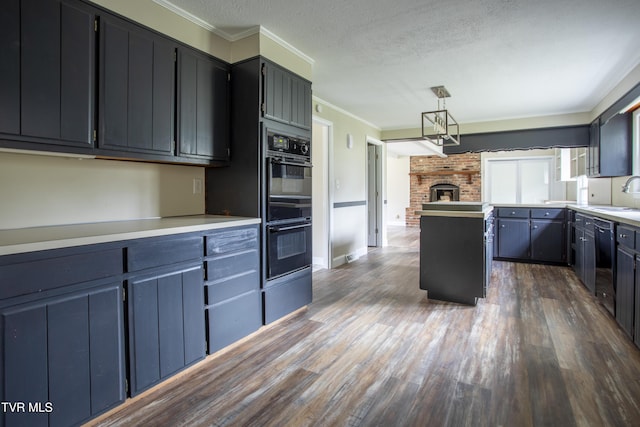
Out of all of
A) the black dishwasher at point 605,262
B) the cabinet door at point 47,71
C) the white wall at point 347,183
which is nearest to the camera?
the cabinet door at point 47,71

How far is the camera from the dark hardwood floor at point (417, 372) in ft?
5.43

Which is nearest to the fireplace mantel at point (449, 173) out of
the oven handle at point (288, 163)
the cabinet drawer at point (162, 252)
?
the oven handle at point (288, 163)

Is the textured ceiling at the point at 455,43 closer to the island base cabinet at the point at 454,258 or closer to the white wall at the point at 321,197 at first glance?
the white wall at the point at 321,197

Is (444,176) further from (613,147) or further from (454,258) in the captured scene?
(454,258)

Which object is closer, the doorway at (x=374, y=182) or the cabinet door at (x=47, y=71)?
the cabinet door at (x=47, y=71)

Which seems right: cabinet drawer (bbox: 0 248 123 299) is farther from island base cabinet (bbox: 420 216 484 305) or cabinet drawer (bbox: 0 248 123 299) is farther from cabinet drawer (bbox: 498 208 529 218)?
cabinet drawer (bbox: 498 208 529 218)

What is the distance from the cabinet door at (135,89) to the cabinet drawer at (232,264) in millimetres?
823

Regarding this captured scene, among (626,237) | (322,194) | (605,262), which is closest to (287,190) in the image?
(322,194)

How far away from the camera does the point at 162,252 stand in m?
1.87

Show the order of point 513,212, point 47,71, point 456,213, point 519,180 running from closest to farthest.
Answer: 1. point 47,71
2. point 456,213
3. point 513,212
4. point 519,180

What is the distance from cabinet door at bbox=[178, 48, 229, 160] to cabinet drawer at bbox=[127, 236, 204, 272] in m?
0.73

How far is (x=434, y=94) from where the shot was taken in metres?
4.24

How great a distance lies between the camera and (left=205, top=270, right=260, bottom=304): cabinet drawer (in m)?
2.18

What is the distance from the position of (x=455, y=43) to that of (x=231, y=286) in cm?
267
